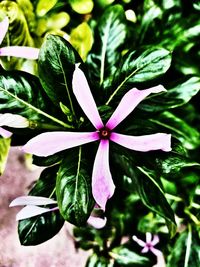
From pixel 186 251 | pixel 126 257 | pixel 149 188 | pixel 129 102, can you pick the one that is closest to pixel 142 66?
pixel 129 102

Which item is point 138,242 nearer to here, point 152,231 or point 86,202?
point 152,231

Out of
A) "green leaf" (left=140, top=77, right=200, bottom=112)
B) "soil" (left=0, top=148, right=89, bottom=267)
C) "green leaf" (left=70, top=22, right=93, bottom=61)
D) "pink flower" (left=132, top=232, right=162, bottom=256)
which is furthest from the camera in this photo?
"soil" (left=0, top=148, right=89, bottom=267)

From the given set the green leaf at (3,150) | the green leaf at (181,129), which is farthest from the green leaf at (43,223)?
the green leaf at (181,129)

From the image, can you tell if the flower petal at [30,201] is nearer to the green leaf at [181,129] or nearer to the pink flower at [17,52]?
the pink flower at [17,52]

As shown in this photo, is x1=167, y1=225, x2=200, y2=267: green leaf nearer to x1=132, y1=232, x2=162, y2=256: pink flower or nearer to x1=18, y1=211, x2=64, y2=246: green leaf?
x1=132, y1=232, x2=162, y2=256: pink flower

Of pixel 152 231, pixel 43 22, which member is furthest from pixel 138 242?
pixel 43 22

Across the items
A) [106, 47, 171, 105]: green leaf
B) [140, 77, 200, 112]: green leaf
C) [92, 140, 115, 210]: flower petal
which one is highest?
[106, 47, 171, 105]: green leaf

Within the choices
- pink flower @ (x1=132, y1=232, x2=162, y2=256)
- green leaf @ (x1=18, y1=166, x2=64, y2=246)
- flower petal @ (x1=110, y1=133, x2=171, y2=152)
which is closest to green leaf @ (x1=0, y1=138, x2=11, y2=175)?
green leaf @ (x1=18, y1=166, x2=64, y2=246)

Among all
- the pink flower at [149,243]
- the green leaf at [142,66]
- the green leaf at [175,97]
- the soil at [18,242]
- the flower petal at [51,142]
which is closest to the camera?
the flower petal at [51,142]
